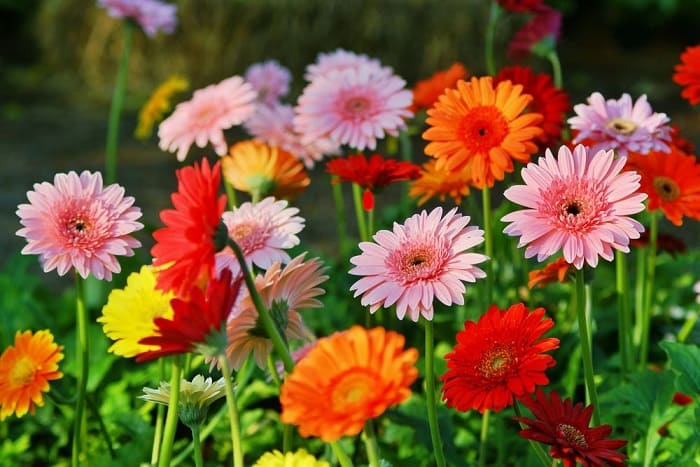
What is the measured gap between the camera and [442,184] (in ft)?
4.61

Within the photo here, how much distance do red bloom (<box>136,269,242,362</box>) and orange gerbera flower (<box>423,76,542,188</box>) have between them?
15.1 inches

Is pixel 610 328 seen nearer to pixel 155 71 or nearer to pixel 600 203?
pixel 600 203

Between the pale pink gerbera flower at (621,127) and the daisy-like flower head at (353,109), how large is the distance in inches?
9.9

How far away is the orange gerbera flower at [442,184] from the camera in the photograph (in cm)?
138

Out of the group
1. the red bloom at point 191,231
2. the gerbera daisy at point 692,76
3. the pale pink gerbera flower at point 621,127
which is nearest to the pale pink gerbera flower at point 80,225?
the red bloom at point 191,231

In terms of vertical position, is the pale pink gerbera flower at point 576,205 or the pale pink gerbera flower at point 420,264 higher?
the pale pink gerbera flower at point 576,205

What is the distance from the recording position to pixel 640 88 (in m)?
4.79

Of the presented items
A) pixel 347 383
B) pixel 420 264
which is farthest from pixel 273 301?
pixel 347 383

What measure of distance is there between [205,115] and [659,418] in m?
0.74

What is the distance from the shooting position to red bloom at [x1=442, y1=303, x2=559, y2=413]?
2.91 feet

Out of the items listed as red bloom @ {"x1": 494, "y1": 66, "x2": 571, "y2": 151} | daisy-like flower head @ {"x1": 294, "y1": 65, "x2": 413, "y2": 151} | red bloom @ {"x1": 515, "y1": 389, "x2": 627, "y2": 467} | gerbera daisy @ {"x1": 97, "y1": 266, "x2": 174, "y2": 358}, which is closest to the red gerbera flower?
daisy-like flower head @ {"x1": 294, "y1": 65, "x2": 413, "y2": 151}

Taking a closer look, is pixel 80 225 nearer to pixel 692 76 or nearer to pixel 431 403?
pixel 431 403

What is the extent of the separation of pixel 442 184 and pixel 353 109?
15cm

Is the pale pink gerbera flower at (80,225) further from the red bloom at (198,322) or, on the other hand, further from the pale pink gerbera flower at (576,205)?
the pale pink gerbera flower at (576,205)
